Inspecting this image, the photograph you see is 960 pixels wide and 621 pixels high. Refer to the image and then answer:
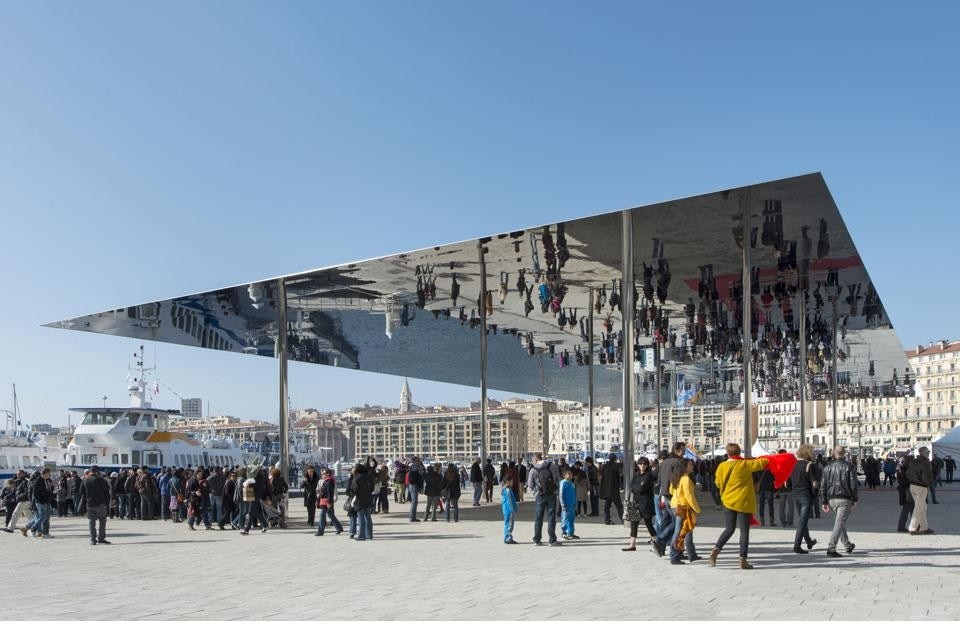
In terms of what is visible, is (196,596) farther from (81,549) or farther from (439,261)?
(439,261)

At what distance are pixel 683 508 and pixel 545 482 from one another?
10.5 ft

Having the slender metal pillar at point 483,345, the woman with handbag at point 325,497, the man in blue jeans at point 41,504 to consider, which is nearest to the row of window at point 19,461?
the man in blue jeans at point 41,504

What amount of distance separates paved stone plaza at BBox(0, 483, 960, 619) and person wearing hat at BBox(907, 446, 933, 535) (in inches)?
16.1

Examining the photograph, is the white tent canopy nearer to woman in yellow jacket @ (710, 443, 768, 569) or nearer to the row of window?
woman in yellow jacket @ (710, 443, 768, 569)

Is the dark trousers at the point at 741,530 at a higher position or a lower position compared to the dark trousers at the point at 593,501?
higher

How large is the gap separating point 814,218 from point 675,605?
8954mm

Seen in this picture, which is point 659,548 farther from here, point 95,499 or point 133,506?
point 133,506

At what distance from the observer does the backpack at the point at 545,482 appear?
1494cm

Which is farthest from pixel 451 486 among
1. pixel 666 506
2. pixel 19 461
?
pixel 19 461

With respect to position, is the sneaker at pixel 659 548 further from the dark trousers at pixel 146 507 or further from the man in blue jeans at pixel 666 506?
the dark trousers at pixel 146 507

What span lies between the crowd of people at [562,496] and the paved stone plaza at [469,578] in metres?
0.43

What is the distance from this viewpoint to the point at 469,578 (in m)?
11.5

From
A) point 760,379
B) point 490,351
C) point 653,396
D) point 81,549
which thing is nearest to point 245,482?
point 81,549

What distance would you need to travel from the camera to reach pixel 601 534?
675 inches
